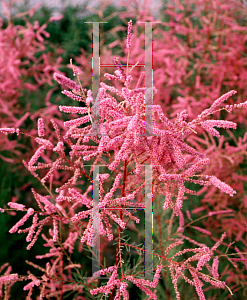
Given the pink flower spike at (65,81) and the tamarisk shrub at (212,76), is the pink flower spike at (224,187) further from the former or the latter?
the tamarisk shrub at (212,76)

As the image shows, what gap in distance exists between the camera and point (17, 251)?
3.32ft

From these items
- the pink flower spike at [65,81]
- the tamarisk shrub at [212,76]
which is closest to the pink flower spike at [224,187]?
the pink flower spike at [65,81]

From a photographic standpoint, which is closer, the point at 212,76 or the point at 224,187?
the point at 224,187

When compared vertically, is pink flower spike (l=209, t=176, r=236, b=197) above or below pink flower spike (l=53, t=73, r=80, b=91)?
below

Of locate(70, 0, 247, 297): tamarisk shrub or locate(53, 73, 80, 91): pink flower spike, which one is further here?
locate(70, 0, 247, 297): tamarisk shrub

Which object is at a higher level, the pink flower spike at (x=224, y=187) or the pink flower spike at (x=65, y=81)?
the pink flower spike at (x=65, y=81)

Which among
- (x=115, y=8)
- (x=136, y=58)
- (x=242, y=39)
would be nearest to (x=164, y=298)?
(x=136, y=58)

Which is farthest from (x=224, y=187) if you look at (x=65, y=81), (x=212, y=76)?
(x=212, y=76)

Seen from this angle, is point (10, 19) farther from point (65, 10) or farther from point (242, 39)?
point (242, 39)

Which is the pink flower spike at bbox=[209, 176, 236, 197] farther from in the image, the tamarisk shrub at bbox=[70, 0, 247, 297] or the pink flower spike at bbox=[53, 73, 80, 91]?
the tamarisk shrub at bbox=[70, 0, 247, 297]

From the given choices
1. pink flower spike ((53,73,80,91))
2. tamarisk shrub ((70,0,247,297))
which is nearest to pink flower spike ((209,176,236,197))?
pink flower spike ((53,73,80,91))

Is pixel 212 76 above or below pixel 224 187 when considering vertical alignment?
above

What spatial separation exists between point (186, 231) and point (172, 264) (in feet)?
2.08

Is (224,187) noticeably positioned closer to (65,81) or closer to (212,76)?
(65,81)
